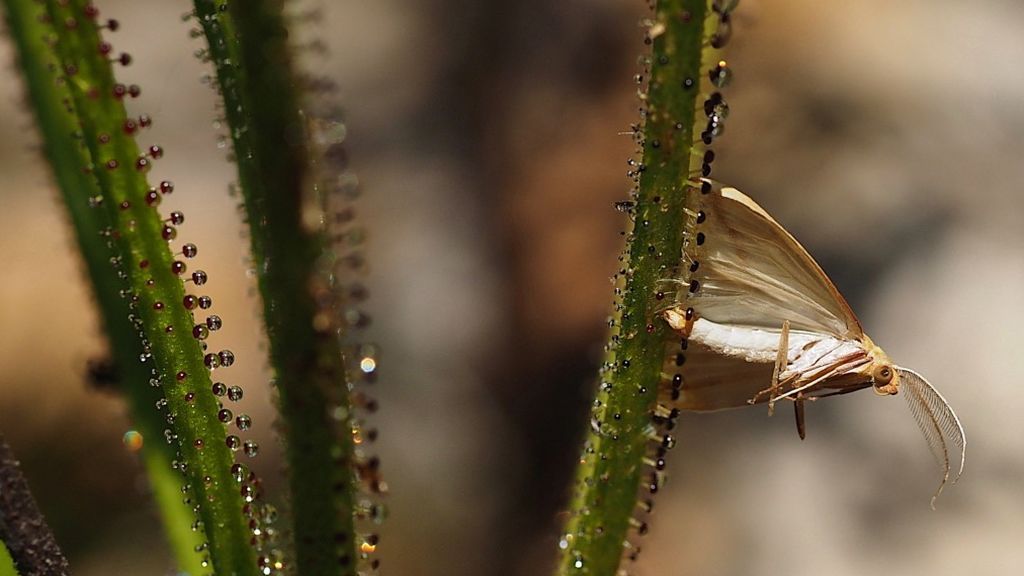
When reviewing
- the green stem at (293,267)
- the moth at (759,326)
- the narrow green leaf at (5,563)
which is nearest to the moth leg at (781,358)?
the moth at (759,326)

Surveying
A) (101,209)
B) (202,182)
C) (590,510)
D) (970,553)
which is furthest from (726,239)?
(202,182)

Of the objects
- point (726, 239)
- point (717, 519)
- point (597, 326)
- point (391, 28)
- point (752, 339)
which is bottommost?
point (717, 519)

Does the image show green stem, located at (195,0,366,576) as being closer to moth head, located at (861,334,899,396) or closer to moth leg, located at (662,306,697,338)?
moth leg, located at (662,306,697,338)

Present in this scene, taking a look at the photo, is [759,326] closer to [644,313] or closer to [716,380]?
[716,380]

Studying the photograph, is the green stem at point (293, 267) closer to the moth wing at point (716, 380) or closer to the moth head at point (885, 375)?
the moth wing at point (716, 380)

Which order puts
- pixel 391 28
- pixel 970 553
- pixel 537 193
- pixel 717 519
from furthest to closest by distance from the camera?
pixel 391 28 < pixel 537 193 < pixel 717 519 < pixel 970 553

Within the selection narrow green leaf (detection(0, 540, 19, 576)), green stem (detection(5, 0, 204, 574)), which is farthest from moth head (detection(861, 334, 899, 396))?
narrow green leaf (detection(0, 540, 19, 576))

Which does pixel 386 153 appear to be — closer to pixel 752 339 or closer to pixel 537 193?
pixel 537 193
